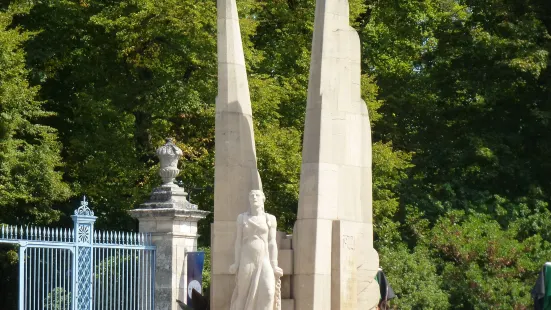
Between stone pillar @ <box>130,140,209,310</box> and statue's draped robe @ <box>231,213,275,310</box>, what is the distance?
6.11ft

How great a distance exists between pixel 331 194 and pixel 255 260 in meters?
1.36

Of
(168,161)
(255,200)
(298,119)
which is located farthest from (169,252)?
(298,119)

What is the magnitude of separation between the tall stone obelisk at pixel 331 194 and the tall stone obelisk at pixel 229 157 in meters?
0.77

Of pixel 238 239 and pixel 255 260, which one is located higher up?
pixel 238 239

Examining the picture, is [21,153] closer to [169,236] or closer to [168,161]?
[168,161]

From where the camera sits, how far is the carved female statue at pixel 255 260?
17281 millimetres

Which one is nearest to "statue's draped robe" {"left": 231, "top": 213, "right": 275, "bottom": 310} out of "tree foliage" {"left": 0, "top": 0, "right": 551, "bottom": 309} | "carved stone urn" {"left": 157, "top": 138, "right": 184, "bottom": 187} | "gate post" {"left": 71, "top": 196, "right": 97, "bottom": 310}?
"gate post" {"left": 71, "top": 196, "right": 97, "bottom": 310}

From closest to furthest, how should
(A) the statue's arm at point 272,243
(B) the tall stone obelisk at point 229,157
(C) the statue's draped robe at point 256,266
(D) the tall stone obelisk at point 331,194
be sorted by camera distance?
(C) the statue's draped robe at point 256,266
(A) the statue's arm at point 272,243
(D) the tall stone obelisk at point 331,194
(B) the tall stone obelisk at point 229,157

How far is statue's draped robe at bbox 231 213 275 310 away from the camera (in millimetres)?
17266

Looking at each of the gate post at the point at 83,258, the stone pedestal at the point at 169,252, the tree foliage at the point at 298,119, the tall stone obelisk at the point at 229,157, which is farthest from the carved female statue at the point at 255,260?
the tree foliage at the point at 298,119

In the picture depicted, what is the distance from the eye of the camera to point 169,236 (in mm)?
18984

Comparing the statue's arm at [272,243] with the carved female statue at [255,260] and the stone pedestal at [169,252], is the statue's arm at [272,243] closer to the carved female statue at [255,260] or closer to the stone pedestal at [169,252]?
the carved female statue at [255,260]

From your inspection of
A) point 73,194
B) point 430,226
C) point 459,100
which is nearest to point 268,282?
point 73,194

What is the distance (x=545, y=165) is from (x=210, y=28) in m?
8.06
